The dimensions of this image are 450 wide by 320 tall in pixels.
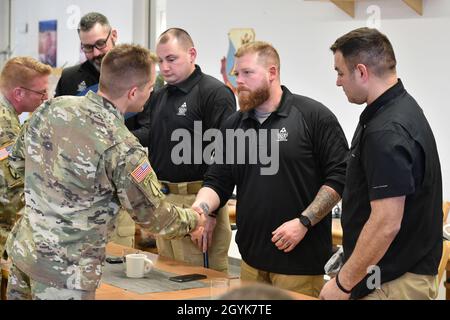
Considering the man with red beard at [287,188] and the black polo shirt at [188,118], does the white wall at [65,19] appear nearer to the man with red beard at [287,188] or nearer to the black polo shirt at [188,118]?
the black polo shirt at [188,118]

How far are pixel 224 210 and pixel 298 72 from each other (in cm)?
233

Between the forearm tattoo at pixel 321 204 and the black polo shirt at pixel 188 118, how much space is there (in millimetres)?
925

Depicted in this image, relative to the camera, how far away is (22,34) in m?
9.70

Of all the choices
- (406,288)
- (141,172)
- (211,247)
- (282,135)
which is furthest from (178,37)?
(406,288)

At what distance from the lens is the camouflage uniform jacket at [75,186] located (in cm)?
277

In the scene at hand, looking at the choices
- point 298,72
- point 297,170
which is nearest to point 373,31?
point 297,170

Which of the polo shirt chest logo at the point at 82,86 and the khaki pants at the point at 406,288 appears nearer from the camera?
the khaki pants at the point at 406,288

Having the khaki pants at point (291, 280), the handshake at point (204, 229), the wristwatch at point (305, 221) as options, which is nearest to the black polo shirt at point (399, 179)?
the wristwatch at point (305, 221)

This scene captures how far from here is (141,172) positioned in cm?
281

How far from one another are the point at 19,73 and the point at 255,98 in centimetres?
130

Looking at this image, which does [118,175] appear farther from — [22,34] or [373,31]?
[22,34]

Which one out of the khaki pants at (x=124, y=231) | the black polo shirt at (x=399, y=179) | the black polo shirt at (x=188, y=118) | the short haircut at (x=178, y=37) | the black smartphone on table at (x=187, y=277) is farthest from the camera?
the khaki pants at (x=124, y=231)

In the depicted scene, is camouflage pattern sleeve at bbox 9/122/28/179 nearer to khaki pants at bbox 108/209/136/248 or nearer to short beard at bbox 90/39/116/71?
khaki pants at bbox 108/209/136/248
